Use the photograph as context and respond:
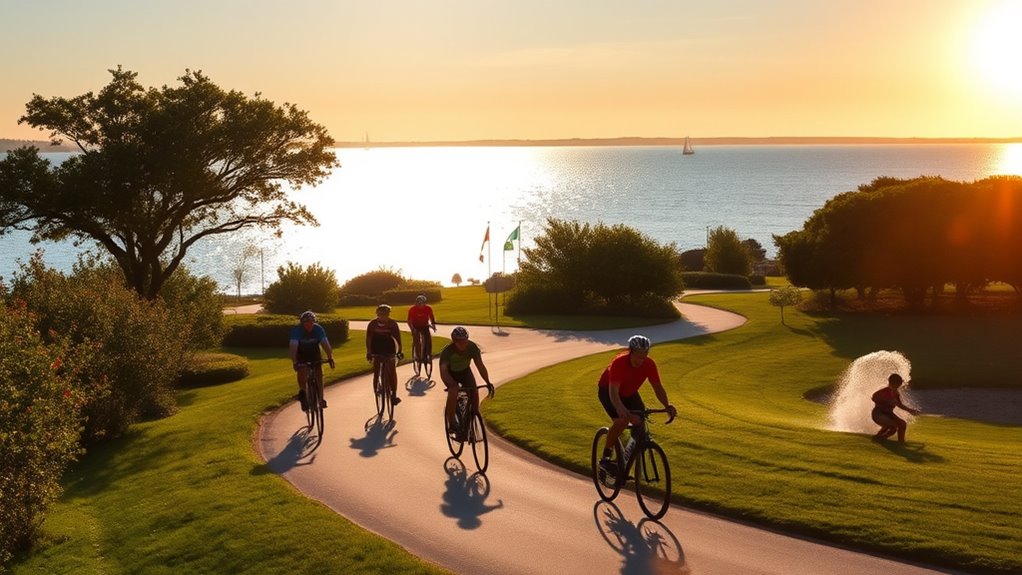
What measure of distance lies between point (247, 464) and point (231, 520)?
10.5 ft

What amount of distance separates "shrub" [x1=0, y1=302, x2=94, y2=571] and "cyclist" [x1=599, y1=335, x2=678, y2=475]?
906cm

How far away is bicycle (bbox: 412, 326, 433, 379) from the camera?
26.4 m

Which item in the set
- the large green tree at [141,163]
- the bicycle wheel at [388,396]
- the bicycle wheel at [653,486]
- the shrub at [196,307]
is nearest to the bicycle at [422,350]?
the bicycle wheel at [388,396]

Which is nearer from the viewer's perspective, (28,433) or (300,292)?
(28,433)

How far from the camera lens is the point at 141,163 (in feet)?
128

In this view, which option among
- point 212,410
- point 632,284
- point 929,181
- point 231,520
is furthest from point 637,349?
point 929,181

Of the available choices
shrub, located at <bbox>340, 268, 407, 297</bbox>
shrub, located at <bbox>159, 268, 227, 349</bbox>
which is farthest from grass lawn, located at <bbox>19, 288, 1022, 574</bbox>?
shrub, located at <bbox>340, 268, 407, 297</bbox>

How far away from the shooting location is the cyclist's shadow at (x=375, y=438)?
18.0 metres

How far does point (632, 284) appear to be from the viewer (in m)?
46.6

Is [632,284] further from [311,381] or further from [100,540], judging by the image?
[100,540]

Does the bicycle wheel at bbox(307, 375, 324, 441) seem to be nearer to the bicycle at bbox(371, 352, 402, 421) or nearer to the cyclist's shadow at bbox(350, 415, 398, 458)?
the cyclist's shadow at bbox(350, 415, 398, 458)

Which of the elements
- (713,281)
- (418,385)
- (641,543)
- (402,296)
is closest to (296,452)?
(418,385)

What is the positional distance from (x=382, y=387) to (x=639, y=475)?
903cm

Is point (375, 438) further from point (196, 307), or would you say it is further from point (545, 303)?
point (545, 303)
